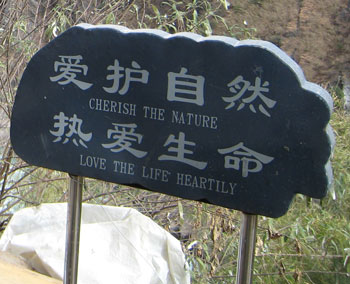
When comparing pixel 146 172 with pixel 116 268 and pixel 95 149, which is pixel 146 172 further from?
pixel 116 268

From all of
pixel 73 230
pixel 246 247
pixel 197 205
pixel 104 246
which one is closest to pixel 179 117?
pixel 246 247

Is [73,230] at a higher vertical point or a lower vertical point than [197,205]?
lower

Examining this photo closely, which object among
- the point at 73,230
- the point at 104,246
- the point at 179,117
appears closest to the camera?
the point at 179,117

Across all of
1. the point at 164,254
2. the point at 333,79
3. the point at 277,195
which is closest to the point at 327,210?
the point at 164,254

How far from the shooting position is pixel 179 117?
1.52 m

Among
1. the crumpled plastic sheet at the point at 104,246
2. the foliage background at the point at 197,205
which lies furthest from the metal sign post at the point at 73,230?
the foliage background at the point at 197,205

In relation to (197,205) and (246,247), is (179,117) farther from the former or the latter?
(197,205)

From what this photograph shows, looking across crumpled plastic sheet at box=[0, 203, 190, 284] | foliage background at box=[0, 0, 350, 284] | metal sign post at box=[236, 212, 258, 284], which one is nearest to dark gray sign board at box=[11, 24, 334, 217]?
metal sign post at box=[236, 212, 258, 284]

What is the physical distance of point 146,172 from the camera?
1578 mm

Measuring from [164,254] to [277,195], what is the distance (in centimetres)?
89

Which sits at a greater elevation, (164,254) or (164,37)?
(164,37)

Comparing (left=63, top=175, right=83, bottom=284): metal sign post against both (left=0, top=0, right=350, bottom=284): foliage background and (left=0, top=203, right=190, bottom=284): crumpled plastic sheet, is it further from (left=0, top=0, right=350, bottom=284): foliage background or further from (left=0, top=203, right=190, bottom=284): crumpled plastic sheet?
(left=0, top=0, right=350, bottom=284): foliage background

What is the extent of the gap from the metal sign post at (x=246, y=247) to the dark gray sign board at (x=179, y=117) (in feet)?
0.20

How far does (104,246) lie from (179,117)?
88cm
